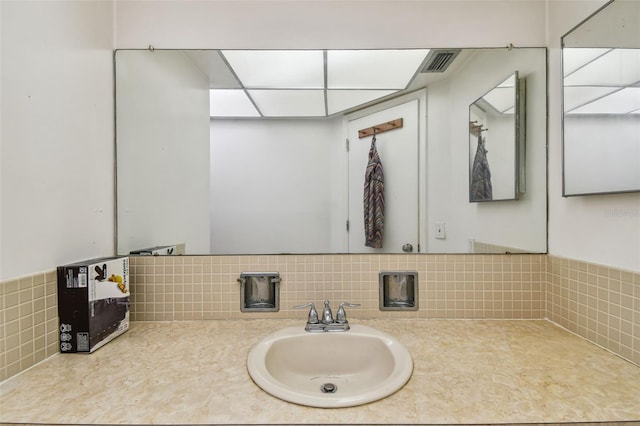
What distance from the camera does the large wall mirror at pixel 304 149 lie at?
121 centimetres

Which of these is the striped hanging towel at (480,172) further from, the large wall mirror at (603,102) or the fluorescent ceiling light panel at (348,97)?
the fluorescent ceiling light panel at (348,97)

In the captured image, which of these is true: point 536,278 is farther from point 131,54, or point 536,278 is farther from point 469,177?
point 131,54

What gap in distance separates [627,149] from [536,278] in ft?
1.87

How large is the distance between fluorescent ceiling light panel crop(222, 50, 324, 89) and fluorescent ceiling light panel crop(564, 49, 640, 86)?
885 mm

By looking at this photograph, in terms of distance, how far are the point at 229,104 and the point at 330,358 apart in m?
1.05

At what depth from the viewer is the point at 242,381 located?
2.53 ft

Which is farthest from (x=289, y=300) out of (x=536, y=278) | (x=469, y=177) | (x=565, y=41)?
(x=565, y=41)

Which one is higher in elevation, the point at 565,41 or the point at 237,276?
the point at 565,41

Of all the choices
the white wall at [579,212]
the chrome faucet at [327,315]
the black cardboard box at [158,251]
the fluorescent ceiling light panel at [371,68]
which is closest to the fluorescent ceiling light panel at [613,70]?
the white wall at [579,212]

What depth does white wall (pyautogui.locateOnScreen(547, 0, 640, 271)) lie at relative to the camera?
863mm

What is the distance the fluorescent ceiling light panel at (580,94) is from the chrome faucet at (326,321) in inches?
40.3

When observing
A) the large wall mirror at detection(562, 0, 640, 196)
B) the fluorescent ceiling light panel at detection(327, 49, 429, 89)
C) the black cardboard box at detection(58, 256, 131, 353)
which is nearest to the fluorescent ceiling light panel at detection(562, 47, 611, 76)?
the large wall mirror at detection(562, 0, 640, 196)

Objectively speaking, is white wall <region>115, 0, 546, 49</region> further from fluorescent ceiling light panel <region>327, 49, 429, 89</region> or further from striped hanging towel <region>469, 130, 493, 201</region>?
striped hanging towel <region>469, 130, 493, 201</region>

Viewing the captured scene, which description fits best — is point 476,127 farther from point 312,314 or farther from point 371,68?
point 312,314
